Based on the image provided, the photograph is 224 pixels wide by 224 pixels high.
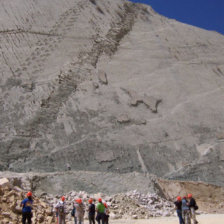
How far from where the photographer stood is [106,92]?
16.7 meters

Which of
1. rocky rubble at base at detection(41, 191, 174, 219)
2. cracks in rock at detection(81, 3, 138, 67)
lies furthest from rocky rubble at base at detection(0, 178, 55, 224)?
cracks in rock at detection(81, 3, 138, 67)

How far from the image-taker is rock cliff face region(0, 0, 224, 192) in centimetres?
1452

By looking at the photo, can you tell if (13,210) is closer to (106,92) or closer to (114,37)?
(106,92)

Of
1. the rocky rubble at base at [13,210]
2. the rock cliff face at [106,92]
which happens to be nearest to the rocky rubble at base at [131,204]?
the rocky rubble at base at [13,210]

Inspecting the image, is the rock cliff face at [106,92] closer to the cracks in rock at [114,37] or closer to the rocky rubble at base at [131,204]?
the cracks in rock at [114,37]

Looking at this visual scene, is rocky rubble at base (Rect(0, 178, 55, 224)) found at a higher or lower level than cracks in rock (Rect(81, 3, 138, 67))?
lower

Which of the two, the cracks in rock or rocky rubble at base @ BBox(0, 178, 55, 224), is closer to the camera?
rocky rubble at base @ BBox(0, 178, 55, 224)

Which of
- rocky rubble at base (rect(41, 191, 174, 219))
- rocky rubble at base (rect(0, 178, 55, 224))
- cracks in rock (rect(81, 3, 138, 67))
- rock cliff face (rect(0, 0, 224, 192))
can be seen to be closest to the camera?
rocky rubble at base (rect(0, 178, 55, 224))

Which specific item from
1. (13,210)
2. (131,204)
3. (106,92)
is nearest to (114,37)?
(106,92)

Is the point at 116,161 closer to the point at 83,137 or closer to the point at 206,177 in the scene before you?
the point at 83,137

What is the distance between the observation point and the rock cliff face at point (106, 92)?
1452 cm

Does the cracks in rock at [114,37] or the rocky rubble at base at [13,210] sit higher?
the cracks in rock at [114,37]

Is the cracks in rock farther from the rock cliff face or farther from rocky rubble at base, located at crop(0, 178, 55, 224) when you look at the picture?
rocky rubble at base, located at crop(0, 178, 55, 224)

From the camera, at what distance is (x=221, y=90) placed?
18156 mm
